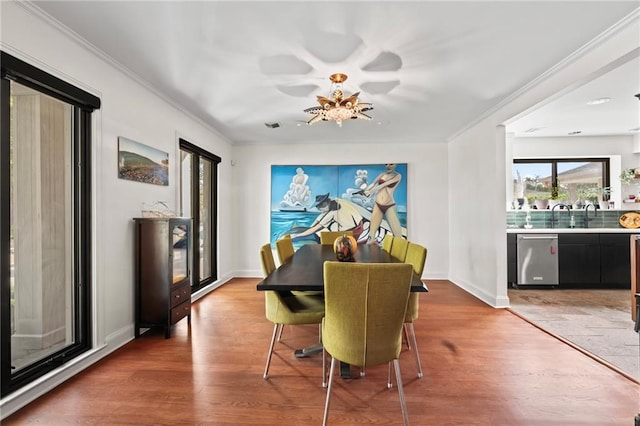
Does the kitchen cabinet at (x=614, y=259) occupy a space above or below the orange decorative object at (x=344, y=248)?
below

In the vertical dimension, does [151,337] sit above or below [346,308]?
below

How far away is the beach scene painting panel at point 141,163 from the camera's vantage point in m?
2.76

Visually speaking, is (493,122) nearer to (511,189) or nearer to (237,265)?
(511,189)

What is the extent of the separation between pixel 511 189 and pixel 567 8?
153 inches

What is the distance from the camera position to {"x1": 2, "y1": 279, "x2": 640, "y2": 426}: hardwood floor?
5.79 ft

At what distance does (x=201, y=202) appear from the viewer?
15.2 feet

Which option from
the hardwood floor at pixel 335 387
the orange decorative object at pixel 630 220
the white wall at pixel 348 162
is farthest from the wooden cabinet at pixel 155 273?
the orange decorative object at pixel 630 220

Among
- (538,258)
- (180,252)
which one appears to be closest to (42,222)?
(180,252)

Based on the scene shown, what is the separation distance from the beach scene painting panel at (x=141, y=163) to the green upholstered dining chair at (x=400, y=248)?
2.70 meters

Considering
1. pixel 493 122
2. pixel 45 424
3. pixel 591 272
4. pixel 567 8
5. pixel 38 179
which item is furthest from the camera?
pixel 591 272

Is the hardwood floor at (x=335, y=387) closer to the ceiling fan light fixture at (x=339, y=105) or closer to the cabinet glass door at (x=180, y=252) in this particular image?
the cabinet glass door at (x=180, y=252)

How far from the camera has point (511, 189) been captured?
5223mm

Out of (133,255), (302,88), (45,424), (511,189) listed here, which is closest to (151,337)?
(133,255)

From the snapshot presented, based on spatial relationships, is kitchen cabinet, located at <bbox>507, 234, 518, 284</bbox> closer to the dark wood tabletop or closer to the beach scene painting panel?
the dark wood tabletop
